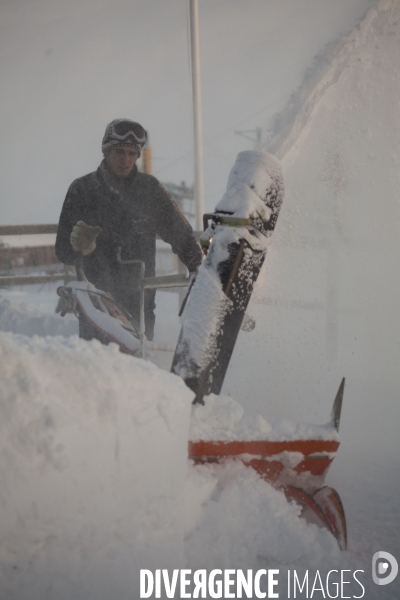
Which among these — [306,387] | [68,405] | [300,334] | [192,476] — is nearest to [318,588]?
[192,476]

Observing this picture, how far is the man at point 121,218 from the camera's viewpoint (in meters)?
3.52

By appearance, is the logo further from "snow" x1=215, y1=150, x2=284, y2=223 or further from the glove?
the glove

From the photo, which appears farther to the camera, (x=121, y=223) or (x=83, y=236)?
(x=121, y=223)

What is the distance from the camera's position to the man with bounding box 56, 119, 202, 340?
3516mm

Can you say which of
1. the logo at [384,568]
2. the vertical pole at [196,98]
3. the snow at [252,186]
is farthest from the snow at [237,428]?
the vertical pole at [196,98]

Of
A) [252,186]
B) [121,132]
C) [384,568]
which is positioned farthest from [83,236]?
[384,568]

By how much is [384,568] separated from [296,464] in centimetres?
57

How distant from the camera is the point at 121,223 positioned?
3.61 meters

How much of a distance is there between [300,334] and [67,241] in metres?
3.03

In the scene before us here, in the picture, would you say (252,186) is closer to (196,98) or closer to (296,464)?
(296,464)

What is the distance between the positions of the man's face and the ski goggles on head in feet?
0.20

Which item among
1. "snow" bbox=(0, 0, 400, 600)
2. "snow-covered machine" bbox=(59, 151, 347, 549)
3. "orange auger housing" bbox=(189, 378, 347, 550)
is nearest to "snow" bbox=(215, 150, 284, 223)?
"snow-covered machine" bbox=(59, 151, 347, 549)

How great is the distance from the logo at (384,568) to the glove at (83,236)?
7.57ft

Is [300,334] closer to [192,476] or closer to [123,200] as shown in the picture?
[123,200]
